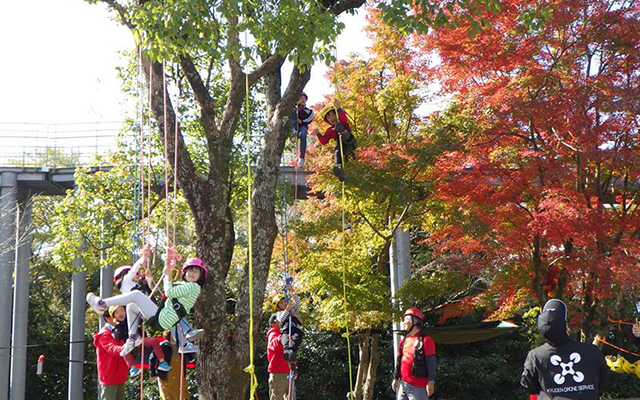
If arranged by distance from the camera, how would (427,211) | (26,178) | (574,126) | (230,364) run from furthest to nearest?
(26,178), (427,211), (574,126), (230,364)

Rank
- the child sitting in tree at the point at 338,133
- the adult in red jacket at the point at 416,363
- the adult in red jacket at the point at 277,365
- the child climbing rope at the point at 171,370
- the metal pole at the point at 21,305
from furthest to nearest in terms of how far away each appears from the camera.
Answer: the metal pole at the point at 21,305
the child sitting in tree at the point at 338,133
the adult in red jacket at the point at 277,365
the adult in red jacket at the point at 416,363
the child climbing rope at the point at 171,370

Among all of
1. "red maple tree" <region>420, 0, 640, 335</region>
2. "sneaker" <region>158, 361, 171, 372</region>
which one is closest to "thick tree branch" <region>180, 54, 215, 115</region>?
"sneaker" <region>158, 361, 171, 372</region>

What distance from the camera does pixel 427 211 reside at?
8.89 metres

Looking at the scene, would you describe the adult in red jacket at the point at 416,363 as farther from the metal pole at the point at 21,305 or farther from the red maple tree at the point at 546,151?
the metal pole at the point at 21,305

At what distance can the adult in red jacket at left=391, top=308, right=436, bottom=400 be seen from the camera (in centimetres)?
625

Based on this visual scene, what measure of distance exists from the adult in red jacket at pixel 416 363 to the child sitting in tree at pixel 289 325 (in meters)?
1.30

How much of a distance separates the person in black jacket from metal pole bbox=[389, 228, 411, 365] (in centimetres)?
616

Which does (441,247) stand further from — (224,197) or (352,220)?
(224,197)

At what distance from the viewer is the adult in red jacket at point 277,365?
25.1 feet

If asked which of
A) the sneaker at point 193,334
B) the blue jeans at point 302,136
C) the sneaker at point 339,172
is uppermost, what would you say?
the blue jeans at point 302,136

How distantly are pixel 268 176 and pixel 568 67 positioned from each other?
4.00 m

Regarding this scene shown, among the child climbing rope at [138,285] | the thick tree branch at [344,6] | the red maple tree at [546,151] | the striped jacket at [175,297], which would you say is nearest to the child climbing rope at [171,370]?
Answer: the child climbing rope at [138,285]

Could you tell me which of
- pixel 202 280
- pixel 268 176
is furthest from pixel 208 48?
pixel 202 280

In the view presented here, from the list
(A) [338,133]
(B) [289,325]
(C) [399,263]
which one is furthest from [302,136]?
(C) [399,263]
